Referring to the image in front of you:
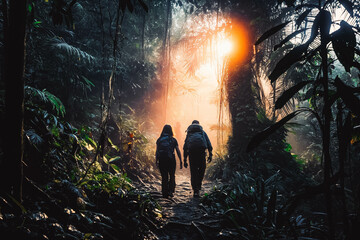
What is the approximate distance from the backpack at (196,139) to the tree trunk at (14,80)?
3973mm

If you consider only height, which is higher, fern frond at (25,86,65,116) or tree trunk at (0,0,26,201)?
fern frond at (25,86,65,116)

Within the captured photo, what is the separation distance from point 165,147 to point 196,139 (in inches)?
31.6

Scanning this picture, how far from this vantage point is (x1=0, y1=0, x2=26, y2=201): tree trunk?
129 cm

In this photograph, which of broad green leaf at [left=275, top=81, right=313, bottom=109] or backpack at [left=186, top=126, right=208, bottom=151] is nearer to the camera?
broad green leaf at [left=275, top=81, right=313, bottom=109]

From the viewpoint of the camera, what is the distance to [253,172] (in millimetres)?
5324

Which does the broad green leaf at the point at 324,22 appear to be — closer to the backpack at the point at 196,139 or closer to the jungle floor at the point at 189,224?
the jungle floor at the point at 189,224

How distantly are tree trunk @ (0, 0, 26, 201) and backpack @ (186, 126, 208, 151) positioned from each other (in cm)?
397

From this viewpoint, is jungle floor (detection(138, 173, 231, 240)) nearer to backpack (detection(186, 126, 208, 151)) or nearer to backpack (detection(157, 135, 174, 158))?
backpack (detection(157, 135, 174, 158))


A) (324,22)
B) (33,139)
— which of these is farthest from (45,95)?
(324,22)

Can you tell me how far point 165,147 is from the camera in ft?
15.8

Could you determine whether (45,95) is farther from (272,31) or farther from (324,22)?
(324,22)

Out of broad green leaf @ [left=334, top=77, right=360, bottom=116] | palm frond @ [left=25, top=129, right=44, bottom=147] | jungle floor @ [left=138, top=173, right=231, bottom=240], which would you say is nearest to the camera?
broad green leaf @ [left=334, top=77, right=360, bottom=116]

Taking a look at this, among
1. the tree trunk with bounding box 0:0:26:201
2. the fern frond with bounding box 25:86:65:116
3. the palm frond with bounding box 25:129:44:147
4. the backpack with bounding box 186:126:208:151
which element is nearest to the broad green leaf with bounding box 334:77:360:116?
the tree trunk with bounding box 0:0:26:201

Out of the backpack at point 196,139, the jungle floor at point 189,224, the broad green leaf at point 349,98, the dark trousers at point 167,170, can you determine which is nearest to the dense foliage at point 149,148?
the broad green leaf at point 349,98
